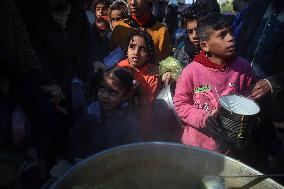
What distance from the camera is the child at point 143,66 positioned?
114 inches

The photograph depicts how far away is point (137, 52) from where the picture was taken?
115 inches

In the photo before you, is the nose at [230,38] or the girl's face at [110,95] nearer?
the nose at [230,38]

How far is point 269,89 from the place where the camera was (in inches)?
93.4

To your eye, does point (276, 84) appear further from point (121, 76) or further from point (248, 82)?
point (121, 76)

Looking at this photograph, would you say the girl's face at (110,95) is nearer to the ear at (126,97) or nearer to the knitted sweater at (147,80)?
the ear at (126,97)

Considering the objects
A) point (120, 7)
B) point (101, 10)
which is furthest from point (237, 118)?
point (101, 10)

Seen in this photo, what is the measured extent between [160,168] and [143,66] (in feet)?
5.04

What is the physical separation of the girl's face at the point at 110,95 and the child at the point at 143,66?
1.36 ft

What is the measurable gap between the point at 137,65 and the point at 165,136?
0.70 metres

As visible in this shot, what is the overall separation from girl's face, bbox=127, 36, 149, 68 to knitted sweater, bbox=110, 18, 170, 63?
0.43m

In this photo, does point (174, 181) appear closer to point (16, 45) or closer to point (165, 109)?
point (165, 109)

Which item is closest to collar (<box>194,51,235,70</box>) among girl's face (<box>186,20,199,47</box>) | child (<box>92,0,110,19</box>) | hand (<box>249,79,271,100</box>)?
hand (<box>249,79,271,100</box>)

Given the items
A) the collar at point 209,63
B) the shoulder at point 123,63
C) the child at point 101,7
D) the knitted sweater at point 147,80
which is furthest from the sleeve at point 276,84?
the child at point 101,7

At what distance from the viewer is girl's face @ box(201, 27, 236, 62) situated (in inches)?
90.9
